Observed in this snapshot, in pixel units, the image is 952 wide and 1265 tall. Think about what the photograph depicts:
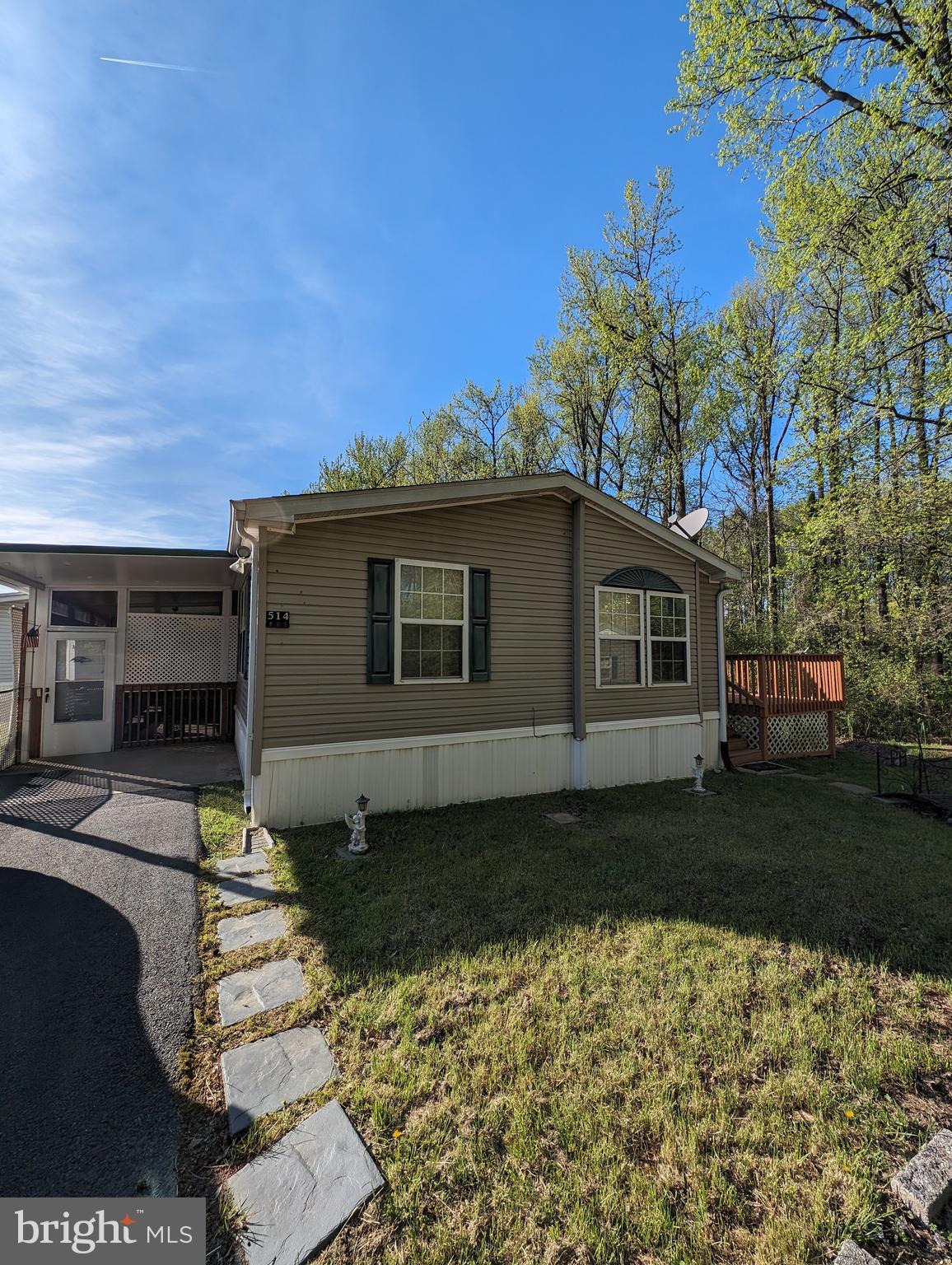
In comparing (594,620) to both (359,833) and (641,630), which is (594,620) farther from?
(359,833)

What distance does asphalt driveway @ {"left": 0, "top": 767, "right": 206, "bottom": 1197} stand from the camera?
68.7 inches

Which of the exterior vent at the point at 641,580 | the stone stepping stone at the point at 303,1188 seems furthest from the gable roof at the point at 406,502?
the stone stepping stone at the point at 303,1188

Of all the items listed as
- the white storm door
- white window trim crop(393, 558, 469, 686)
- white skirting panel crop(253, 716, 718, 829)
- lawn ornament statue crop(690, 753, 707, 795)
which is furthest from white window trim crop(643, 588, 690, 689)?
the white storm door

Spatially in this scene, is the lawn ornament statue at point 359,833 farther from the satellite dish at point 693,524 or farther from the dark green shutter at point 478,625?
the satellite dish at point 693,524

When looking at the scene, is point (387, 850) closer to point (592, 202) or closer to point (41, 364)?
point (41, 364)

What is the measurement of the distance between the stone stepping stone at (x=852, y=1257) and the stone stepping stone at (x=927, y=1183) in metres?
0.29

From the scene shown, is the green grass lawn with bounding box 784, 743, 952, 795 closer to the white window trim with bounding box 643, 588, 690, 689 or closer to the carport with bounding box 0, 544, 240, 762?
the white window trim with bounding box 643, 588, 690, 689

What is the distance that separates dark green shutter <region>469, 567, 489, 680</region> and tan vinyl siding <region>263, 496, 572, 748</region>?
128 millimetres

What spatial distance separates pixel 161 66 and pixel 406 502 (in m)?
5.54

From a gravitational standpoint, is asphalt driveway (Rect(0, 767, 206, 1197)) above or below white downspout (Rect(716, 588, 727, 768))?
below

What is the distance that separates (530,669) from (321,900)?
3749 mm

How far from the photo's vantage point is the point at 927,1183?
168cm

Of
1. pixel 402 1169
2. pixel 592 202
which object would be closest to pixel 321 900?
pixel 402 1169

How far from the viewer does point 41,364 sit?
851 centimetres
